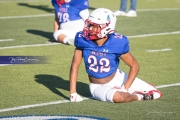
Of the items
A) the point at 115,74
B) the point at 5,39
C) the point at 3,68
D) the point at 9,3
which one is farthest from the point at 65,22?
the point at 9,3

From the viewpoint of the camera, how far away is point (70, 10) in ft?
39.1

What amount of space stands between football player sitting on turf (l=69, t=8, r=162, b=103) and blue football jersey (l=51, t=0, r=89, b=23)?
4649 millimetres

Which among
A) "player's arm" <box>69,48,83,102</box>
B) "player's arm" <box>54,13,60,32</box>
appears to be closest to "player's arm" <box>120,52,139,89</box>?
"player's arm" <box>69,48,83,102</box>

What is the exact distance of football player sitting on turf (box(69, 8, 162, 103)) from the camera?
707 cm

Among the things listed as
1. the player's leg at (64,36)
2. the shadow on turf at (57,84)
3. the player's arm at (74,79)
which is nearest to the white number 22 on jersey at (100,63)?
the player's arm at (74,79)

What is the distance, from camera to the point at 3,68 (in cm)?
939

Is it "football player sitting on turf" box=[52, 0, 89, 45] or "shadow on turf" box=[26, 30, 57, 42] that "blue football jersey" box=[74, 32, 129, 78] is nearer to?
"football player sitting on turf" box=[52, 0, 89, 45]

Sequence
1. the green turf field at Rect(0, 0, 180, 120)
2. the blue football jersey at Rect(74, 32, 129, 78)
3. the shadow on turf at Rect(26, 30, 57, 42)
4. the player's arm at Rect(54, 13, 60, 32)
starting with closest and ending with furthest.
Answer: the green turf field at Rect(0, 0, 180, 120) → the blue football jersey at Rect(74, 32, 129, 78) → the player's arm at Rect(54, 13, 60, 32) → the shadow on turf at Rect(26, 30, 57, 42)

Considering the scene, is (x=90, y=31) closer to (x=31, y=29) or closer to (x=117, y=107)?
(x=117, y=107)

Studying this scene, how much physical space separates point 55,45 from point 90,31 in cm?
464

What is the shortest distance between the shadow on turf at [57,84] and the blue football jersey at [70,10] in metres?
3.14

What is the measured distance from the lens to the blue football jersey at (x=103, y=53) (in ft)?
23.4

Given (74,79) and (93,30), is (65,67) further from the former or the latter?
(93,30)

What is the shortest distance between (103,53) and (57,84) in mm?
1338
